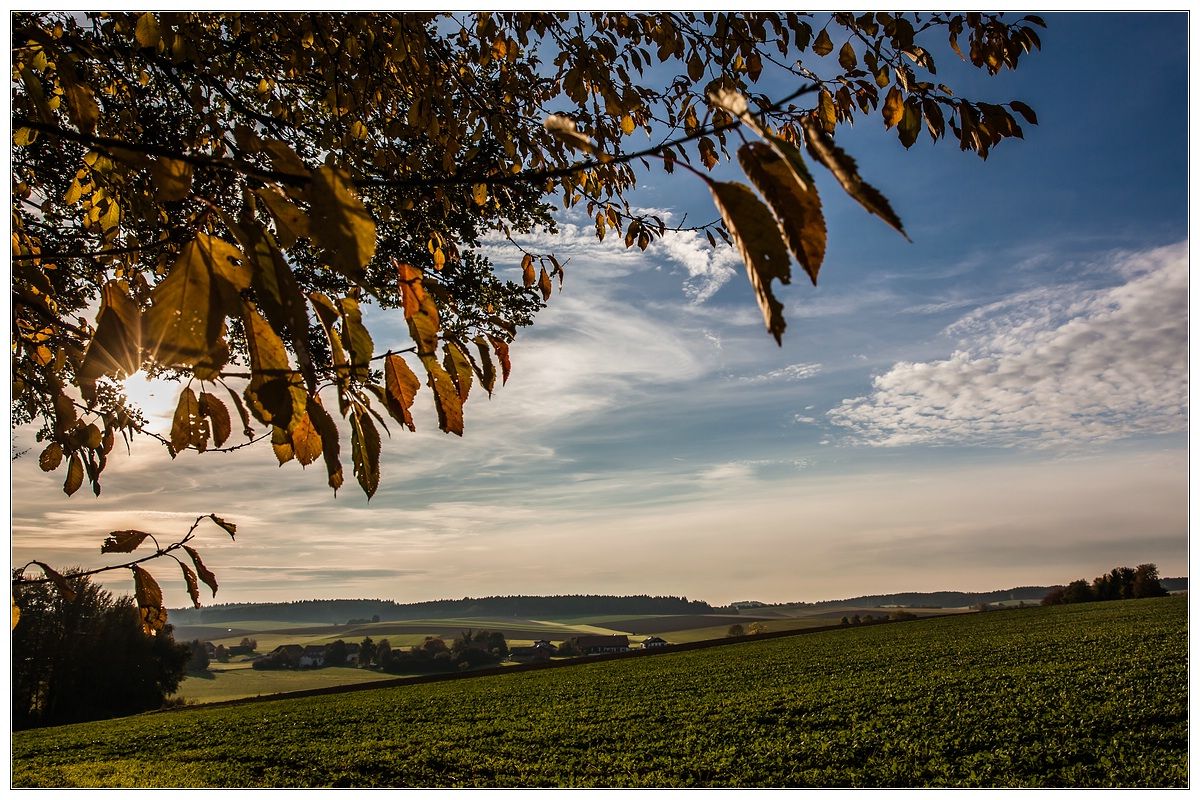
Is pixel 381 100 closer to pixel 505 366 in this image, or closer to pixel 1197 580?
pixel 505 366

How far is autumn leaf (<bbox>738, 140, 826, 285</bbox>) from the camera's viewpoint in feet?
1.36

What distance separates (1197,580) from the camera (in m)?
→ 2.29

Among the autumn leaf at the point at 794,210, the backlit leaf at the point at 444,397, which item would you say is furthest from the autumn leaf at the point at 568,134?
the backlit leaf at the point at 444,397

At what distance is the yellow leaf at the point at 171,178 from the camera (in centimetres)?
61

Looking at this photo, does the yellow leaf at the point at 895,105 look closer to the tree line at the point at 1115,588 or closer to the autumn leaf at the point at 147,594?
the autumn leaf at the point at 147,594

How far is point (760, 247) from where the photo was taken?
409mm

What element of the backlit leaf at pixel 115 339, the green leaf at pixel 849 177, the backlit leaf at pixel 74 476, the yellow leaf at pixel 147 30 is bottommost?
the backlit leaf at pixel 74 476

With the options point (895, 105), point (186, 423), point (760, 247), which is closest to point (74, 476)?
point (186, 423)

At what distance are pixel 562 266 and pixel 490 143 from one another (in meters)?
1.45

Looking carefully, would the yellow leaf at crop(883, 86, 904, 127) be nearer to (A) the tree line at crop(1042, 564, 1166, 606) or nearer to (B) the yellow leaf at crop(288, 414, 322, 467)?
(B) the yellow leaf at crop(288, 414, 322, 467)

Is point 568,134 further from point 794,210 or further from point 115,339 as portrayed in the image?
point 115,339

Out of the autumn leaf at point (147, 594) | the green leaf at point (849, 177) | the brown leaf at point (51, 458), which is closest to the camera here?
the green leaf at point (849, 177)

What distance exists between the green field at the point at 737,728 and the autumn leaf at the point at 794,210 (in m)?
7.92

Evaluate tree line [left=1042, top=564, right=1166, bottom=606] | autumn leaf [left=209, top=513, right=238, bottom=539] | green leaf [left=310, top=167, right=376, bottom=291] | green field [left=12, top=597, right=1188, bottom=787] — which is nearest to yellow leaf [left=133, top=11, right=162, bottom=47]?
autumn leaf [left=209, top=513, right=238, bottom=539]
